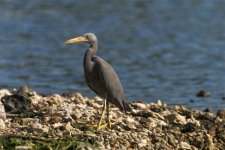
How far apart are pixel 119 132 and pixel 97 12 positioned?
17460mm

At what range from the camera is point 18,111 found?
12.2 meters

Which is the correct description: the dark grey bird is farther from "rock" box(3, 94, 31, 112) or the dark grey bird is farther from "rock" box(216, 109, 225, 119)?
"rock" box(216, 109, 225, 119)

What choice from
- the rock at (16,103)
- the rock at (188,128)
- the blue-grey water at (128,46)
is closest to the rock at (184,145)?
the rock at (188,128)

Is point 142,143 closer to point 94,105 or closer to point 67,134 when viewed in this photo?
point 67,134

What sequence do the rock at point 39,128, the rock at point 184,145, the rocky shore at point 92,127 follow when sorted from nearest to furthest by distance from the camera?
the rocky shore at point 92,127, the rock at point 39,128, the rock at point 184,145

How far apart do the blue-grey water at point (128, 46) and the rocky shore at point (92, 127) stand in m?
3.33

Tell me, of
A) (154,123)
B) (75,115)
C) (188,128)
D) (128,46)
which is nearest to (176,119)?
(188,128)

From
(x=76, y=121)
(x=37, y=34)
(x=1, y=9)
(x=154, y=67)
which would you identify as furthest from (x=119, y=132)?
(x=1, y=9)

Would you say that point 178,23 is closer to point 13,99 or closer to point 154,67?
point 154,67

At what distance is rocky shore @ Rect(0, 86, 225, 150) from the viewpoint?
10.7 metres

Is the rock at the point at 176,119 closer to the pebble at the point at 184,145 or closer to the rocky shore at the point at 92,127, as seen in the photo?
the rocky shore at the point at 92,127

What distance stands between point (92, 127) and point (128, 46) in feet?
40.3

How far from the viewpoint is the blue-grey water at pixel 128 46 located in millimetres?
18688

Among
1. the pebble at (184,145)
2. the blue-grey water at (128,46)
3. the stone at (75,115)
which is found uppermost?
the blue-grey water at (128,46)
